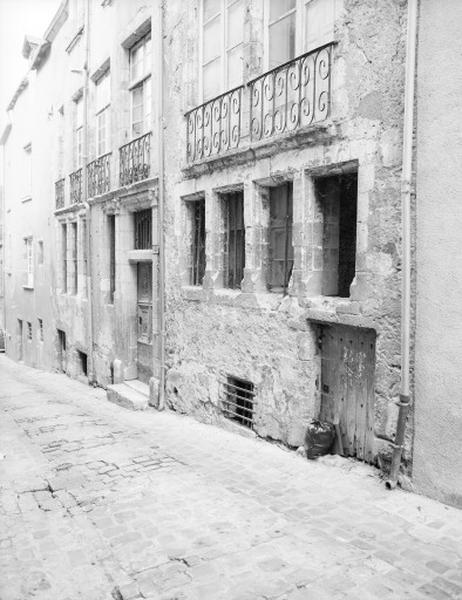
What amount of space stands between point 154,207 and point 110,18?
4.77 metres

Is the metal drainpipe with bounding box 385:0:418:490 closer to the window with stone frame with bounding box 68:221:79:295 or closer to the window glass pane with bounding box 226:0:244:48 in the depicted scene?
the window glass pane with bounding box 226:0:244:48

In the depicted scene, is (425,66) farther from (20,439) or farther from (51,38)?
(51,38)

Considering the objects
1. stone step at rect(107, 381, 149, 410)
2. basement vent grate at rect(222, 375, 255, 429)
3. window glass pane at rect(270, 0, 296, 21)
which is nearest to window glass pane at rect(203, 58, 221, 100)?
window glass pane at rect(270, 0, 296, 21)

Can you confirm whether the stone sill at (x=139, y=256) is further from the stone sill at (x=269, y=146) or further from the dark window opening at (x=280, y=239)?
the dark window opening at (x=280, y=239)

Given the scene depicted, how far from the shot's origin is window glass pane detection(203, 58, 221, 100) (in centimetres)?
772

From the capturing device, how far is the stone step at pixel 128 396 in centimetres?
943

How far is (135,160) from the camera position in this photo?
10.3 metres

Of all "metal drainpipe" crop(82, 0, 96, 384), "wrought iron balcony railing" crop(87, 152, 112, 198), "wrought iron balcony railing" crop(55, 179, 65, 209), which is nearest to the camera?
"wrought iron balcony railing" crop(87, 152, 112, 198)

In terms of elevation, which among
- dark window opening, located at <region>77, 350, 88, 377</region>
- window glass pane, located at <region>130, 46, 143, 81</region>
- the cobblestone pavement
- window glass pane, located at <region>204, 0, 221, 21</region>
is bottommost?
dark window opening, located at <region>77, 350, 88, 377</region>

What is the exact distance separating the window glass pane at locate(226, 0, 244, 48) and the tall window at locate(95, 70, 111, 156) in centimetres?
512

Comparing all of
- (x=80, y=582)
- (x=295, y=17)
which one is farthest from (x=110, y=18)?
(x=80, y=582)

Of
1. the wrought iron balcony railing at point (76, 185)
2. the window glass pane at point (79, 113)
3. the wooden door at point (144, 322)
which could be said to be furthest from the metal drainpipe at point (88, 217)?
the wooden door at point (144, 322)

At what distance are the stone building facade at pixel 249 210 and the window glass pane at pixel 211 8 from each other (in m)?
0.03

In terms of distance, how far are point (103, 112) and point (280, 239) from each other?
24.2 feet
